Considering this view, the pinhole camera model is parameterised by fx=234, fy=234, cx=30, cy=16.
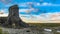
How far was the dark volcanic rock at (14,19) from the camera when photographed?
→ 26.5 feet

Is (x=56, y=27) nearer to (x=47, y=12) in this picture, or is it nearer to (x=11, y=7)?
(x=47, y=12)

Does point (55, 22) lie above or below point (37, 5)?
below

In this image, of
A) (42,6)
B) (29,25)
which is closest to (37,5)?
(42,6)

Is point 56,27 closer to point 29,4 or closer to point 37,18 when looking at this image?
point 37,18

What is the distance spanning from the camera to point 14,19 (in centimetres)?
812

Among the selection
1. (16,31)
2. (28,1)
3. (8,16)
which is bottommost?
(16,31)

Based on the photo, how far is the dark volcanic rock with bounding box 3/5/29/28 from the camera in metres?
8.09

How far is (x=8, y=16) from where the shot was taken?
810 cm

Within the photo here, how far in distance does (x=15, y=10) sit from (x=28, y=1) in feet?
1.80

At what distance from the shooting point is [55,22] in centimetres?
803

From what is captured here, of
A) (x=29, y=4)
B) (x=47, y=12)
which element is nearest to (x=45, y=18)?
(x=47, y=12)

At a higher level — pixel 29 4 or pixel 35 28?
pixel 29 4

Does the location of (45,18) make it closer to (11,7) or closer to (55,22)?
(55,22)

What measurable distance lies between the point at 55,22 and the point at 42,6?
2.34ft
